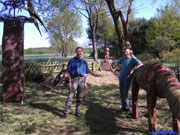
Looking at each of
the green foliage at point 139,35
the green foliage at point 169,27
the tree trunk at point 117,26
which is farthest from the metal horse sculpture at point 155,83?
the green foliage at point 139,35

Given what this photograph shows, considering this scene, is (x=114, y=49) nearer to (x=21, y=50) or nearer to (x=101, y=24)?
(x=101, y=24)

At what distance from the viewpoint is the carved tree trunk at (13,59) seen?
18.5 ft

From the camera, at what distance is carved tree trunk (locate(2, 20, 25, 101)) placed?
5.64 meters

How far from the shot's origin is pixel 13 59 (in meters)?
5.71

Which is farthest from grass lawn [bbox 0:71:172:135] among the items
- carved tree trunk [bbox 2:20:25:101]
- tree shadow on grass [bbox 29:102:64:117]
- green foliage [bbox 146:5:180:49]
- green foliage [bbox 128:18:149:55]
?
green foliage [bbox 128:18:149:55]

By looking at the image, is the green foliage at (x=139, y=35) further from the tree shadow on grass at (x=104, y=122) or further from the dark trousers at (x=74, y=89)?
the dark trousers at (x=74, y=89)

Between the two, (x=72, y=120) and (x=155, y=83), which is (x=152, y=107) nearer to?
(x=155, y=83)

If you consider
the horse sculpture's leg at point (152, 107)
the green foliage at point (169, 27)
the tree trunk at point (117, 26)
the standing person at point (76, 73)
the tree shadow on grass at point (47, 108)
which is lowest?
the tree shadow on grass at point (47, 108)

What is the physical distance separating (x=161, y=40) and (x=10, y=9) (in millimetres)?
25317

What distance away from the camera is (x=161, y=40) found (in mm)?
26516

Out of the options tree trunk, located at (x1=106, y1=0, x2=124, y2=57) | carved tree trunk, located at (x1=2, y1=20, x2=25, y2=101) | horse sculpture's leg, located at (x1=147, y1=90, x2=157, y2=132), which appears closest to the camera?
horse sculpture's leg, located at (x1=147, y1=90, x2=157, y2=132)

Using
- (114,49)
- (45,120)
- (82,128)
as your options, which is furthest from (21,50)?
(114,49)

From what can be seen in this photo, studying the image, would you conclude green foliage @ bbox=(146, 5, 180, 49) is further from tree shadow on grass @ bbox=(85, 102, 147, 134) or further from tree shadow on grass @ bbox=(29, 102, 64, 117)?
tree shadow on grass @ bbox=(29, 102, 64, 117)

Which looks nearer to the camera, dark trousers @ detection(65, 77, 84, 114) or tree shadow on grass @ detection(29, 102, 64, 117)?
dark trousers @ detection(65, 77, 84, 114)
